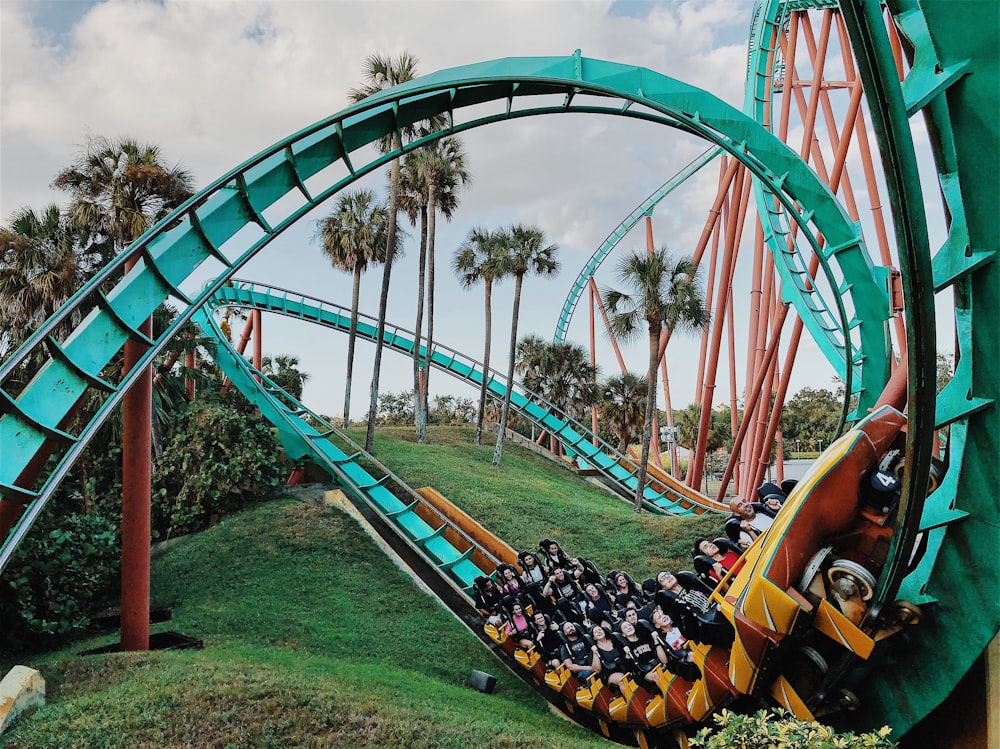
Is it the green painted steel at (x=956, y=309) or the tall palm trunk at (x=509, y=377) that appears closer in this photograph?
the green painted steel at (x=956, y=309)

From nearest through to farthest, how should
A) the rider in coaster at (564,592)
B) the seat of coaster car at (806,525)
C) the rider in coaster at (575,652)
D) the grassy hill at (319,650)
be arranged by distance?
the seat of coaster car at (806,525) < the grassy hill at (319,650) < the rider in coaster at (575,652) < the rider in coaster at (564,592)

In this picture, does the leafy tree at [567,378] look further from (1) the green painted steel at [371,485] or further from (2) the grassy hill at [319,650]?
(1) the green painted steel at [371,485]

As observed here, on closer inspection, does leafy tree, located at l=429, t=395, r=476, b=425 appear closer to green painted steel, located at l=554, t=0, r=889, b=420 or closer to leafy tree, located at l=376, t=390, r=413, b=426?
leafy tree, located at l=376, t=390, r=413, b=426

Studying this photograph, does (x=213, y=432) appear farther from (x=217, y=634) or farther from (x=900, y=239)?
(x=900, y=239)

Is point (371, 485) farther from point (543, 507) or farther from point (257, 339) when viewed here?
point (257, 339)

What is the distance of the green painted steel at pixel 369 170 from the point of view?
6199mm

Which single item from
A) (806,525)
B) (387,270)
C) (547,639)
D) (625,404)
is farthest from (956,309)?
(625,404)

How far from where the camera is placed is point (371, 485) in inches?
567

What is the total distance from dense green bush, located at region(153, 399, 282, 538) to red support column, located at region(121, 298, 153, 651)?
6176 mm

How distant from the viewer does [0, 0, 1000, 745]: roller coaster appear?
3.49 meters

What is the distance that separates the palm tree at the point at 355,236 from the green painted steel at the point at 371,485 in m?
6.12

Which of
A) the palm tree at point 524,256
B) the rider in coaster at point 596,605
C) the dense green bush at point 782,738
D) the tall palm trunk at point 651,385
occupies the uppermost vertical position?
the palm tree at point 524,256

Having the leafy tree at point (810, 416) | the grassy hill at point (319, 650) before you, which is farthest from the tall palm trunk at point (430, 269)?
the leafy tree at point (810, 416)

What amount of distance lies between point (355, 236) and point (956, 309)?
20945mm
